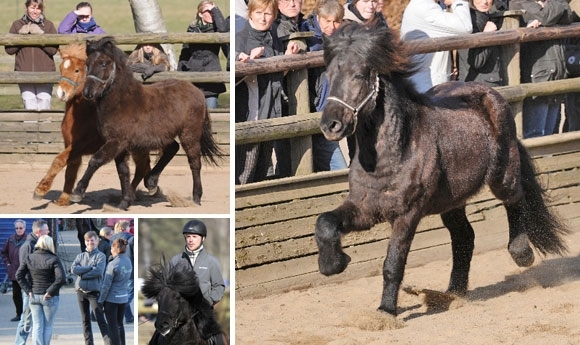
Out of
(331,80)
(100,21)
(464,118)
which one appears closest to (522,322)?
(464,118)

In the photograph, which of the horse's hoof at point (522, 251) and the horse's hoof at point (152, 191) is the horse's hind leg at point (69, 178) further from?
the horse's hoof at point (522, 251)

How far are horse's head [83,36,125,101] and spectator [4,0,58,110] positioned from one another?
75 cm

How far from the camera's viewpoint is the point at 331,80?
23.4ft

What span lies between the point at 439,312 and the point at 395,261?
0.85 meters

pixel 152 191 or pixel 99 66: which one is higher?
pixel 99 66

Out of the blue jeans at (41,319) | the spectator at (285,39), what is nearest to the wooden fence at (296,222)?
the spectator at (285,39)

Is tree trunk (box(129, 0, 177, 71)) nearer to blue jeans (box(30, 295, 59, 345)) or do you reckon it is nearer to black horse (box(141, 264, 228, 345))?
black horse (box(141, 264, 228, 345))

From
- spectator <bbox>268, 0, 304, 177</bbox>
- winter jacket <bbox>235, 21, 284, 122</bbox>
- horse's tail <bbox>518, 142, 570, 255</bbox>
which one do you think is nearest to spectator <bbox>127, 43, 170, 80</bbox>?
winter jacket <bbox>235, 21, 284, 122</bbox>

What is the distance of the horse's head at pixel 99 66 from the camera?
301 inches

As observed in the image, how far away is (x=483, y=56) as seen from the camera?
10102 mm

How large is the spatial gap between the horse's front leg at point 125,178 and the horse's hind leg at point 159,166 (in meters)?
0.14

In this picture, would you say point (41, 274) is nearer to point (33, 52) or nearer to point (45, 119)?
point (45, 119)

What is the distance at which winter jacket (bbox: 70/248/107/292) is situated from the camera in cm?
674

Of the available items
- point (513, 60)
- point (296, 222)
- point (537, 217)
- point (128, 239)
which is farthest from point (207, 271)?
point (513, 60)
